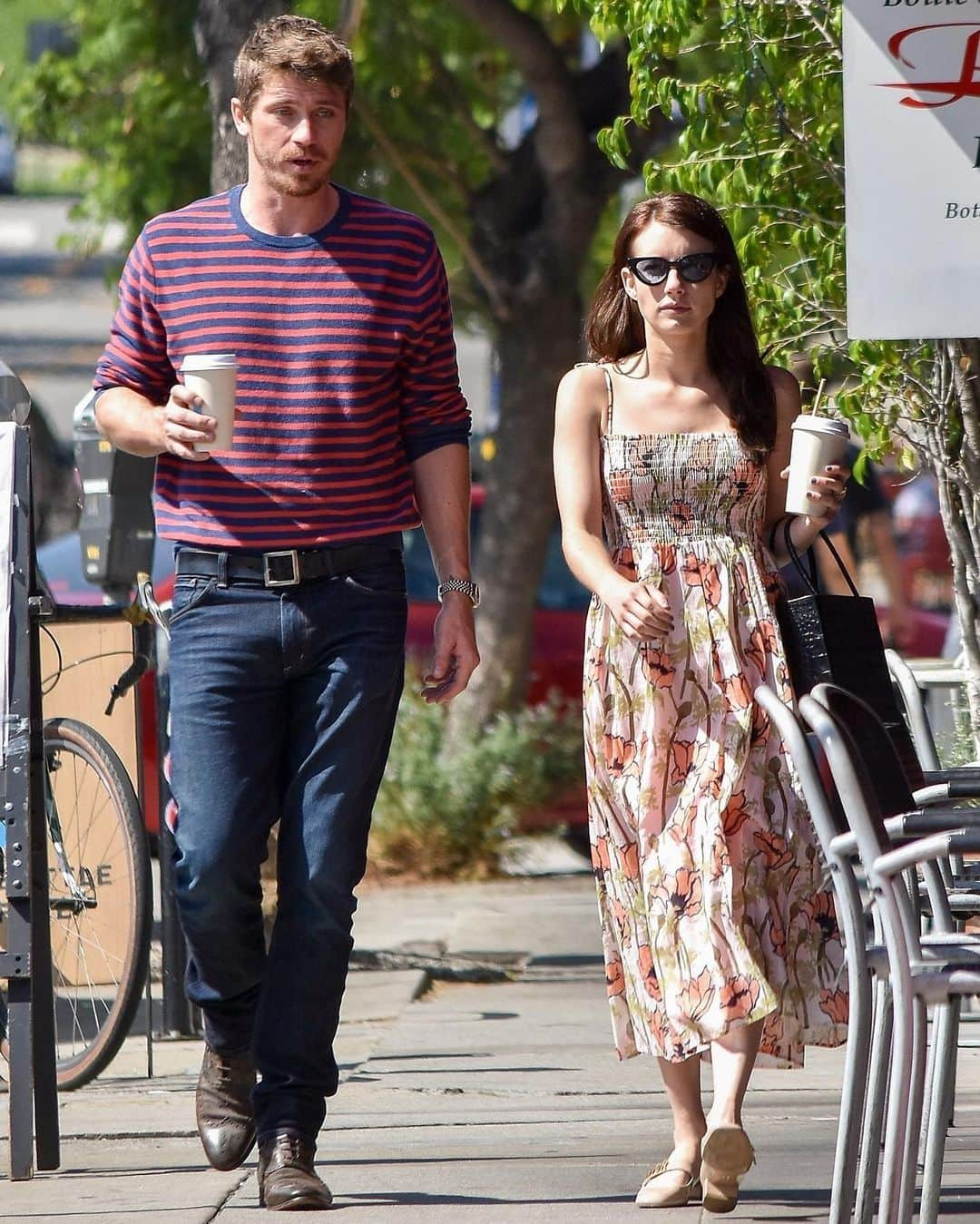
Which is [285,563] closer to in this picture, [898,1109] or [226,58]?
[898,1109]

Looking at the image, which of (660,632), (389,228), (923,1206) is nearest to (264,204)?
(389,228)

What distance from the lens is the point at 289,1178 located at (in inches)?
157

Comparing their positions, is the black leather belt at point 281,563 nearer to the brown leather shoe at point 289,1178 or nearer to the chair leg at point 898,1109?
the brown leather shoe at point 289,1178

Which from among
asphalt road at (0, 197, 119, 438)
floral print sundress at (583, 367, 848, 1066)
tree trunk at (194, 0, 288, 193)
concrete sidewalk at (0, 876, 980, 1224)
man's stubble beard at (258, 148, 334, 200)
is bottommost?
concrete sidewalk at (0, 876, 980, 1224)

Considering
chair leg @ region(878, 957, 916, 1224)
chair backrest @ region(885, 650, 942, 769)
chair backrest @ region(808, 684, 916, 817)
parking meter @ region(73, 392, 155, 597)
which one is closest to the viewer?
chair leg @ region(878, 957, 916, 1224)

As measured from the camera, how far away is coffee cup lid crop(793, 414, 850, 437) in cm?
388

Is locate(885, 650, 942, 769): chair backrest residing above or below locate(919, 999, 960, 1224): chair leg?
above

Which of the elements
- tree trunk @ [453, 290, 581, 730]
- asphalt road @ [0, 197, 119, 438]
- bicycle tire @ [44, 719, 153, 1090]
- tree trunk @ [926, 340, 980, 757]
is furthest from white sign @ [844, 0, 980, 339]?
asphalt road @ [0, 197, 119, 438]

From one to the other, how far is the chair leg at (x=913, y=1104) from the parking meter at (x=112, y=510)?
11.7ft

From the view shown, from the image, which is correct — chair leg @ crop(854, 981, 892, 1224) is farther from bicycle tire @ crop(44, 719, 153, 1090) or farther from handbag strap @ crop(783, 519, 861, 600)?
bicycle tire @ crop(44, 719, 153, 1090)

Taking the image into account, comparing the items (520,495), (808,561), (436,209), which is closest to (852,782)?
(808,561)

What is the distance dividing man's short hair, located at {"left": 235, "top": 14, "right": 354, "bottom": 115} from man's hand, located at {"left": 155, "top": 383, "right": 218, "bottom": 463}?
2.14 ft

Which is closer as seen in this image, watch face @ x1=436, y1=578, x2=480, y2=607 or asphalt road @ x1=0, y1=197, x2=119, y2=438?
watch face @ x1=436, y1=578, x2=480, y2=607

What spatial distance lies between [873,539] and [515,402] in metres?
1.88
